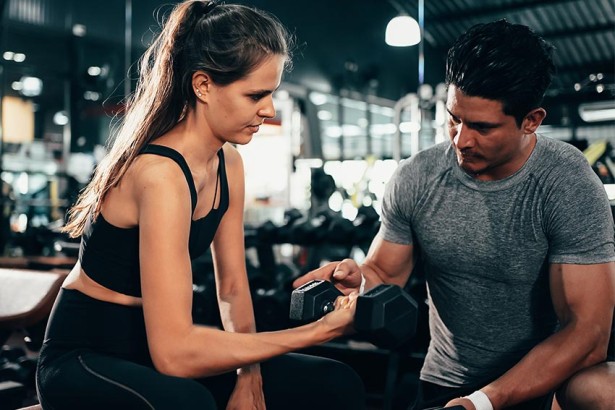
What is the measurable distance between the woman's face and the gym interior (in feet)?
7.87

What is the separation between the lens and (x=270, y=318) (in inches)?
142

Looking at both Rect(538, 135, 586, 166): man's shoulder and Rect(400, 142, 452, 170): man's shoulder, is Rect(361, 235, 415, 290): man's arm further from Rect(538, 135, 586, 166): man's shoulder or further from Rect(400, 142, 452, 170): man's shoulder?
Rect(538, 135, 586, 166): man's shoulder

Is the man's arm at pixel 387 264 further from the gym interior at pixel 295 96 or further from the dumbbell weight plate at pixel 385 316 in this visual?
the gym interior at pixel 295 96

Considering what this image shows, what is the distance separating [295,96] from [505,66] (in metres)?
6.77

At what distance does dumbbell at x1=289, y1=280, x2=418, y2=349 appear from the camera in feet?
3.84

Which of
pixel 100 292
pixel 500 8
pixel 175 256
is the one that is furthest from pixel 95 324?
pixel 500 8

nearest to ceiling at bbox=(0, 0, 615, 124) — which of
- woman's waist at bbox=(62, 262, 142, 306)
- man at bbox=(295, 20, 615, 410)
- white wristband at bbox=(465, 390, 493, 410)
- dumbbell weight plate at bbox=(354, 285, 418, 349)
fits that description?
man at bbox=(295, 20, 615, 410)

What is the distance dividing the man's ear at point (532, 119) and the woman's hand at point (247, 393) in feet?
2.88

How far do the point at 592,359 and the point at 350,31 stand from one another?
7.81m

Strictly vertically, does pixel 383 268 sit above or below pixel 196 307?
above

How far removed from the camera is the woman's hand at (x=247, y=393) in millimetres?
1525

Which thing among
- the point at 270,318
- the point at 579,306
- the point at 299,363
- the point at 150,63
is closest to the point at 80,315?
the point at 299,363

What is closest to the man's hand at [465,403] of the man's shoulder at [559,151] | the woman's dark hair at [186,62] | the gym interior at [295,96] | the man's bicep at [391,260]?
the man's bicep at [391,260]

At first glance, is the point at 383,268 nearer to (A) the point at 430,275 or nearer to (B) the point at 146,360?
(A) the point at 430,275
